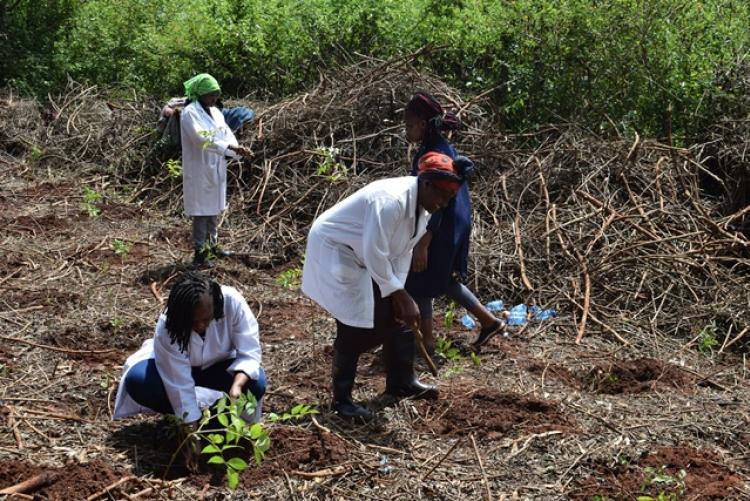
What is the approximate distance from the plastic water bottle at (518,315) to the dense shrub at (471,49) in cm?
231

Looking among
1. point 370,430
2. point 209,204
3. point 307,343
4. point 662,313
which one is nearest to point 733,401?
point 662,313

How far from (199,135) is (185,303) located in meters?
3.35

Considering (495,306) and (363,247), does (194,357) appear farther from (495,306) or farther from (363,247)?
(495,306)

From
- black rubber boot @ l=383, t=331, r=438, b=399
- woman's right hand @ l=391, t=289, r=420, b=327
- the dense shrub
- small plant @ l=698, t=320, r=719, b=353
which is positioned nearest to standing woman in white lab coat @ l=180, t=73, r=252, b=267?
the dense shrub

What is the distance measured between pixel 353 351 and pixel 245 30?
7.08m

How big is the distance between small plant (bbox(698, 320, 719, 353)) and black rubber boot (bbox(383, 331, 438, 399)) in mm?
2087

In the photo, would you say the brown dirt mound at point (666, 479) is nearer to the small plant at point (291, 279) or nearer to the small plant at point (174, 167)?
the small plant at point (291, 279)

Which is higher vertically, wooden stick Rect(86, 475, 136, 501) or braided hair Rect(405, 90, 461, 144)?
braided hair Rect(405, 90, 461, 144)

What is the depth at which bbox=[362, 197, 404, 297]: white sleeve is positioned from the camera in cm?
420

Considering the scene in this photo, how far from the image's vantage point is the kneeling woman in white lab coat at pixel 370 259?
4.23 metres

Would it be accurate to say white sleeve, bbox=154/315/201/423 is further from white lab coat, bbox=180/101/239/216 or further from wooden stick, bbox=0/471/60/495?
white lab coat, bbox=180/101/239/216

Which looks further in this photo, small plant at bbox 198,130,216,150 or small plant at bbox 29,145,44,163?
small plant at bbox 29,145,44,163

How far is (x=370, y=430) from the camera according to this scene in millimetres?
→ 4602

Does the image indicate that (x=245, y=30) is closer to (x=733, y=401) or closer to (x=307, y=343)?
(x=307, y=343)
